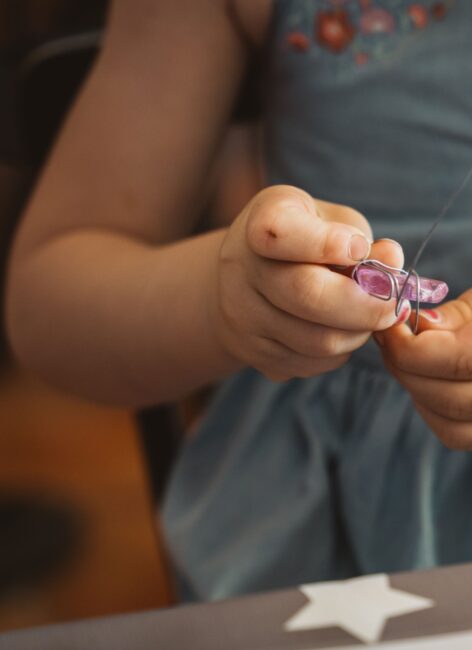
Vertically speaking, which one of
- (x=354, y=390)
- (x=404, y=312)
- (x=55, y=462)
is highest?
(x=404, y=312)

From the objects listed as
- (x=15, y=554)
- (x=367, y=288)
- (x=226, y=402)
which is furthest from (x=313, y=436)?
(x=15, y=554)

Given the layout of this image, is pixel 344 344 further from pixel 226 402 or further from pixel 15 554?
pixel 15 554

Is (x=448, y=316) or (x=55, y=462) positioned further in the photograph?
(x=55, y=462)

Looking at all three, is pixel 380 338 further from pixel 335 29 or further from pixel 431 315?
pixel 335 29

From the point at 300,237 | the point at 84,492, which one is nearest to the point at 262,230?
the point at 300,237

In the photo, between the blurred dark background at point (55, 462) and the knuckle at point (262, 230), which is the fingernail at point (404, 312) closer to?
the knuckle at point (262, 230)

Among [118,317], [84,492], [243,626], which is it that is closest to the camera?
[243,626]

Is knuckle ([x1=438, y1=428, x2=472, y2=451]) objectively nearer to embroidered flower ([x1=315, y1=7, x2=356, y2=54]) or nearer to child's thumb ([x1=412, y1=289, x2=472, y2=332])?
child's thumb ([x1=412, y1=289, x2=472, y2=332])

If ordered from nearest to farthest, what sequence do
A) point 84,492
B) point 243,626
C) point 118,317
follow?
point 243,626 → point 118,317 → point 84,492
